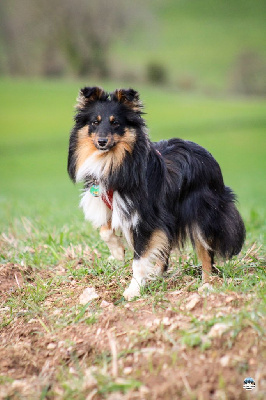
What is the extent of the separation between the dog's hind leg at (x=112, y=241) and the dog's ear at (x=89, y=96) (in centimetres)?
110

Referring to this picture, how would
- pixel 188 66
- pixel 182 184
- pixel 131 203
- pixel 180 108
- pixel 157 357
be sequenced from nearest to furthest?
1. pixel 157 357
2. pixel 131 203
3. pixel 182 184
4. pixel 188 66
5. pixel 180 108

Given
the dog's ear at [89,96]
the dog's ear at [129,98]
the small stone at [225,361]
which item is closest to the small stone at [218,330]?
the small stone at [225,361]

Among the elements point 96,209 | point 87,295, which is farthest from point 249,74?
point 87,295

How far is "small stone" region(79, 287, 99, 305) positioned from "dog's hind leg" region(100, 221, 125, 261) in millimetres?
438

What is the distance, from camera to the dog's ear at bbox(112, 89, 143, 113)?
4.15 m

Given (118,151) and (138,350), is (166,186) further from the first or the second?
(138,350)

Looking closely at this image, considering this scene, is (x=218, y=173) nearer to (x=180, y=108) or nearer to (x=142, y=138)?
(x=142, y=138)

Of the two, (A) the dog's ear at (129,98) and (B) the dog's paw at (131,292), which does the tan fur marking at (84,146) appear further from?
(B) the dog's paw at (131,292)

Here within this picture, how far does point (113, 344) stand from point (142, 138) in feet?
5.80

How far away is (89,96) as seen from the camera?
4211 millimetres

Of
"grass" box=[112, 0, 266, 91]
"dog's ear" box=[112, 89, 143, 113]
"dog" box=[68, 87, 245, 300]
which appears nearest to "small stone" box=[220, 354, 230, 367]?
"dog" box=[68, 87, 245, 300]

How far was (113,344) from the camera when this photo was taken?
313 cm

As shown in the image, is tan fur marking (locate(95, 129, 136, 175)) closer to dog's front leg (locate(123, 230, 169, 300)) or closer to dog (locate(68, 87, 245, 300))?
dog (locate(68, 87, 245, 300))

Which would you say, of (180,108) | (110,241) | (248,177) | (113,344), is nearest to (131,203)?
(110,241)
